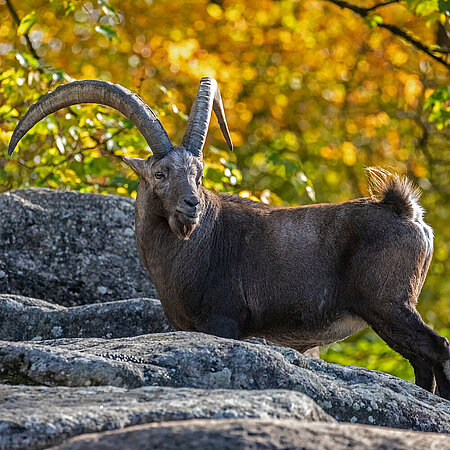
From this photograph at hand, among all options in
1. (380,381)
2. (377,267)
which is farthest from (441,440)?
(377,267)

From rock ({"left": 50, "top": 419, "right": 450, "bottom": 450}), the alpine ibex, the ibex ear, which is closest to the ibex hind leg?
the alpine ibex

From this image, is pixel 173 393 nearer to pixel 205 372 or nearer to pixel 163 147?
pixel 205 372

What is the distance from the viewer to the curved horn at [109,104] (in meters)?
7.29

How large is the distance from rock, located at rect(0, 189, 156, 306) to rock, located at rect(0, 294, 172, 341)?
1240mm

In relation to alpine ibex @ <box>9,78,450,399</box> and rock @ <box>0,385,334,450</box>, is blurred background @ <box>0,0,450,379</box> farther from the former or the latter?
rock @ <box>0,385,334,450</box>

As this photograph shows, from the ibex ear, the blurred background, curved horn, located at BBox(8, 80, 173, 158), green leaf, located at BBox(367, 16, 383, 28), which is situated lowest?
the blurred background

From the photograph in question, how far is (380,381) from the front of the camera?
5.34 meters

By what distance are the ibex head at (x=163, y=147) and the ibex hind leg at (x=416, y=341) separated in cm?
179

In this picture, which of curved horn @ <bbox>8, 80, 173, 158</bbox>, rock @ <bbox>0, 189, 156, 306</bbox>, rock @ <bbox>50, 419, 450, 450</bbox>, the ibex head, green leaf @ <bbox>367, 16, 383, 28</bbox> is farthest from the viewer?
green leaf @ <bbox>367, 16, 383, 28</bbox>

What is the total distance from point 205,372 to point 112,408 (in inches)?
41.1

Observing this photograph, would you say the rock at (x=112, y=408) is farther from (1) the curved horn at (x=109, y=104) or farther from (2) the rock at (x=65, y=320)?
(1) the curved horn at (x=109, y=104)

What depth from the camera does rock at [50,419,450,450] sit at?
3012 millimetres

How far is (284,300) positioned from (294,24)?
593 inches

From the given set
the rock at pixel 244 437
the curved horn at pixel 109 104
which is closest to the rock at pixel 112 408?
the rock at pixel 244 437
